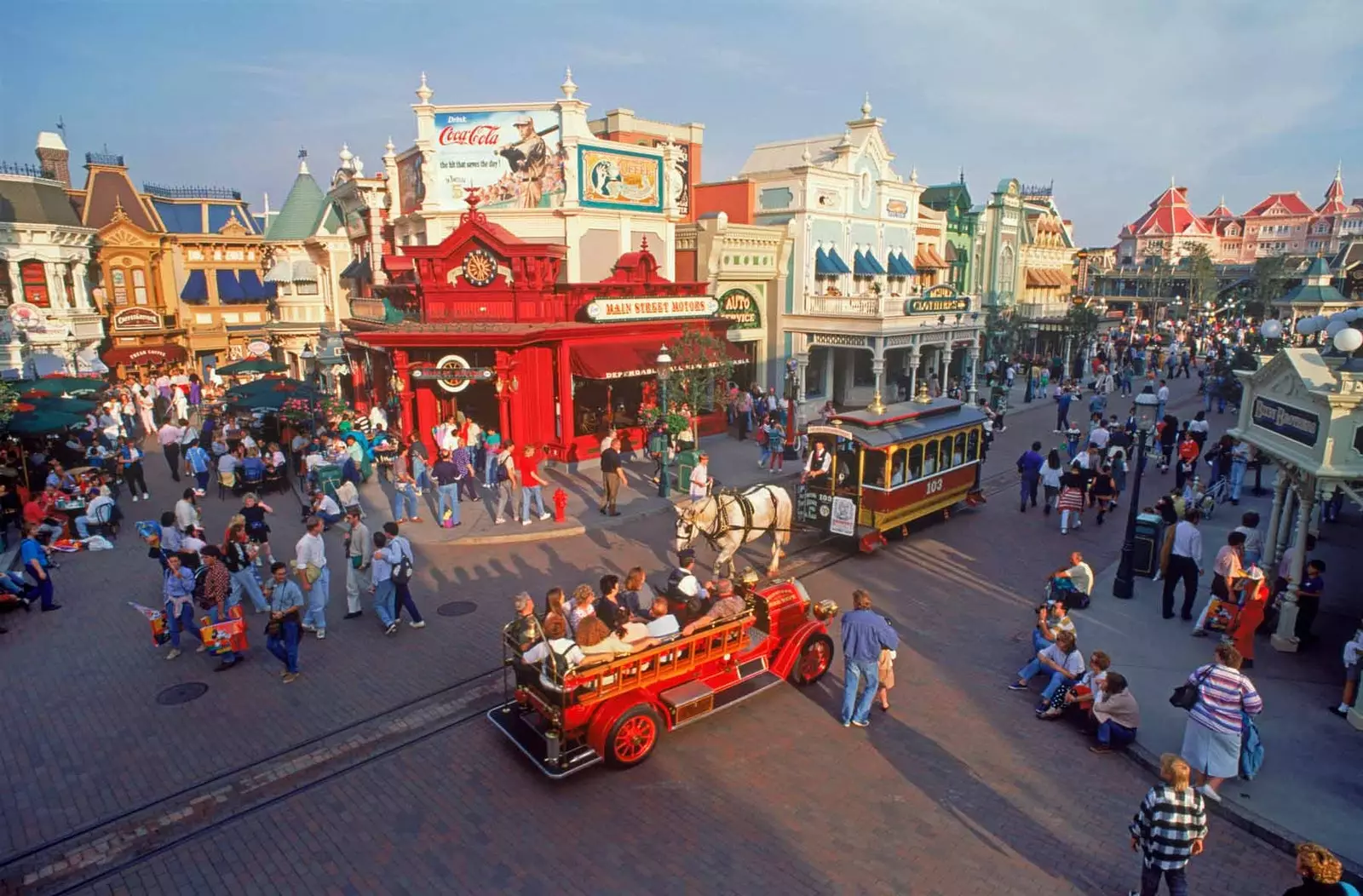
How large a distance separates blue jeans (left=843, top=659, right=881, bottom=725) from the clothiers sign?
6.21m

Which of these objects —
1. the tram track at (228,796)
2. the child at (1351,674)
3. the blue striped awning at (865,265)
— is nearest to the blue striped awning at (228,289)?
the blue striped awning at (865,265)

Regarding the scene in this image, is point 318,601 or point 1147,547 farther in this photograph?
point 1147,547

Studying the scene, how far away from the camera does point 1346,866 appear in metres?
7.33

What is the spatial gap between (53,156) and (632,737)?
42.8 m

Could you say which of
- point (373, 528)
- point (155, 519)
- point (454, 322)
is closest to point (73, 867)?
point (373, 528)

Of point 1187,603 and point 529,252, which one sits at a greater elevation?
point 529,252

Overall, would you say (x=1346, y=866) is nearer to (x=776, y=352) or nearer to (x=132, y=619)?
(x=132, y=619)

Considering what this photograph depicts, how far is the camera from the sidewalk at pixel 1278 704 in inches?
313

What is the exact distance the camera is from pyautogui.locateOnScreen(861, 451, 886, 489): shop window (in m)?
15.6

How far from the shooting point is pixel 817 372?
3478cm

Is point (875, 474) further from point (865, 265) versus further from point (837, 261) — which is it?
point (865, 265)

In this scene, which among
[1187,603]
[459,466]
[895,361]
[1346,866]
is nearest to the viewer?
[1346,866]

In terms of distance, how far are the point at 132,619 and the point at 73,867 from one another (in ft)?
20.7

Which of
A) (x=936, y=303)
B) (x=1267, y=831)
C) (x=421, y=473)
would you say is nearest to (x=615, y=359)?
(x=421, y=473)
